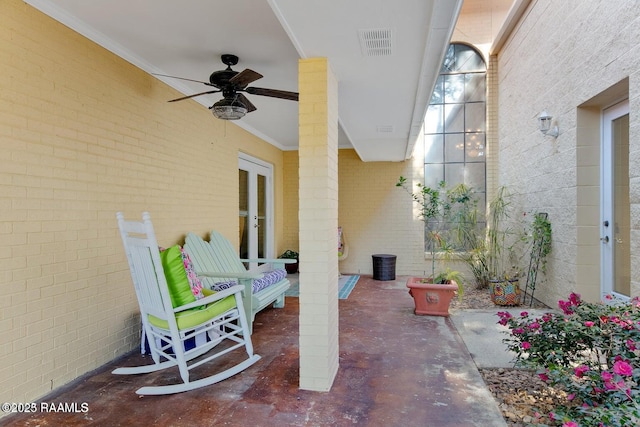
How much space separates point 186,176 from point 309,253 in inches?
85.9

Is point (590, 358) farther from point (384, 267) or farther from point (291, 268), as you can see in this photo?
point (291, 268)

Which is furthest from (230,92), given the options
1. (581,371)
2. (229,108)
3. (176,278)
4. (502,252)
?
(502,252)

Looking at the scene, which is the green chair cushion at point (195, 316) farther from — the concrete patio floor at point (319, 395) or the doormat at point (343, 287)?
the doormat at point (343, 287)

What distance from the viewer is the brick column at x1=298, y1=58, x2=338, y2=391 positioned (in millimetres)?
2467

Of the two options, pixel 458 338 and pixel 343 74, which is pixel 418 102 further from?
pixel 458 338

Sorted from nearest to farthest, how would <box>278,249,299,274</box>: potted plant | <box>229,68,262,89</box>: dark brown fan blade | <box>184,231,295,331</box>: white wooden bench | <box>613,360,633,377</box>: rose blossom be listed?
1. <box>613,360,633,377</box>: rose blossom
2. <box>229,68,262,89</box>: dark brown fan blade
3. <box>184,231,295,331</box>: white wooden bench
4. <box>278,249,299,274</box>: potted plant

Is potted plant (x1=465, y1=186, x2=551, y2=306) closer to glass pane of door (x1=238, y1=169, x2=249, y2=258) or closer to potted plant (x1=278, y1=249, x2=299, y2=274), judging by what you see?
potted plant (x1=278, y1=249, x2=299, y2=274)

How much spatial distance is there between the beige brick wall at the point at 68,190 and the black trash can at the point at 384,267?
12.9ft

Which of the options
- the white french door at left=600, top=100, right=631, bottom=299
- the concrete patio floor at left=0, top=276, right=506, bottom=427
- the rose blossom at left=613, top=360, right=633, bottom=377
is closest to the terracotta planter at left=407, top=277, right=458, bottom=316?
the concrete patio floor at left=0, top=276, right=506, bottom=427

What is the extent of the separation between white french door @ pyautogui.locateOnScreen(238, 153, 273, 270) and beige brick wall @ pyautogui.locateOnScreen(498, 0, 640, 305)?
414 centimetres

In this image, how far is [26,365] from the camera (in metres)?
2.28

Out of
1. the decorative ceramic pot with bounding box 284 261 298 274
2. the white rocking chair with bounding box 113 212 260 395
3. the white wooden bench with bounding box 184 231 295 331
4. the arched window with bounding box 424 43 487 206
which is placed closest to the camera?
the white rocking chair with bounding box 113 212 260 395

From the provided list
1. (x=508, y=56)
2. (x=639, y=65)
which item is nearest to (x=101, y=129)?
(x=639, y=65)

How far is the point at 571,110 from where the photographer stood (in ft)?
12.5
